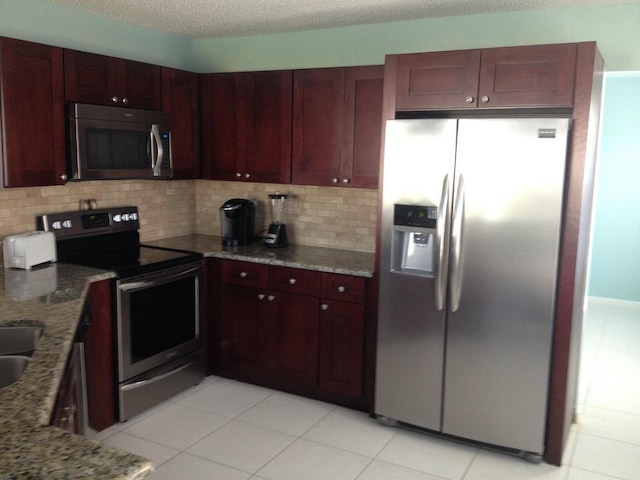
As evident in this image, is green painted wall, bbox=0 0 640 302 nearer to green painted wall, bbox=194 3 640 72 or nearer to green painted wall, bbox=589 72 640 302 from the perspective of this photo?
green painted wall, bbox=194 3 640 72

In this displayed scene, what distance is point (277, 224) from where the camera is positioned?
4.10 metres

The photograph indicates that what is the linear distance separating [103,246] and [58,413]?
209cm

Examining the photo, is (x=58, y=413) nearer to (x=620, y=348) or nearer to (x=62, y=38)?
(x=62, y=38)

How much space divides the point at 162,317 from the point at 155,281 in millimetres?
256

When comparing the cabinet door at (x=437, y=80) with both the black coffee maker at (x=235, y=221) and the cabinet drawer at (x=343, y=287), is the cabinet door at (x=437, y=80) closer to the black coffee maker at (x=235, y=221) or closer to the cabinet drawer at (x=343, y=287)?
the cabinet drawer at (x=343, y=287)

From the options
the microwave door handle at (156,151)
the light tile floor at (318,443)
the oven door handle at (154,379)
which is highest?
the microwave door handle at (156,151)

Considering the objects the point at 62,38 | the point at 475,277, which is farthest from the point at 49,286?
the point at 475,277

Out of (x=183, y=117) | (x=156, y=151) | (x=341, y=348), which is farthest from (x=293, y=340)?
(x=183, y=117)

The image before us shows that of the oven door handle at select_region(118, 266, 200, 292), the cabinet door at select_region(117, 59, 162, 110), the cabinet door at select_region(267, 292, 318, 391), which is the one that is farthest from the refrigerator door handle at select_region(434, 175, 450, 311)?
the cabinet door at select_region(117, 59, 162, 110)

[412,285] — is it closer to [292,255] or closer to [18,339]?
[292,255]

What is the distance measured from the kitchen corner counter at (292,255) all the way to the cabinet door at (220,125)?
0.52m

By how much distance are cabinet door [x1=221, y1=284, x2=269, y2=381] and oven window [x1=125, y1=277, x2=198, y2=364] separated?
0.22 meters

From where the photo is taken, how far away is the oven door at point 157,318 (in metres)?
3.31

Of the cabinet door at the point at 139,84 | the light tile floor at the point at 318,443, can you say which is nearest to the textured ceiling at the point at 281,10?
the cabinet door at the point at 139,84
